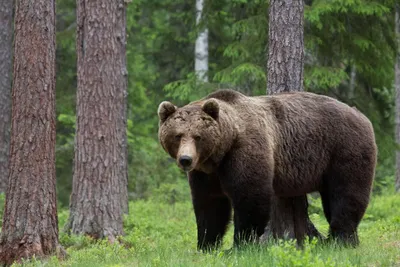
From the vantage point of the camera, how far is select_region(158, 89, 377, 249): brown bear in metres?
7.89

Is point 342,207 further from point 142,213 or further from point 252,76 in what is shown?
point 142,213

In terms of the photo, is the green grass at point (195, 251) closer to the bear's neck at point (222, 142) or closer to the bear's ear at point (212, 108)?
the bear's neck at point (222, 142)

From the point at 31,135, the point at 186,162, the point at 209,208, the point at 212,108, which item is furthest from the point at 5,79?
the point at 186,162

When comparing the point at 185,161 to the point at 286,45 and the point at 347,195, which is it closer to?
the point at 347,195

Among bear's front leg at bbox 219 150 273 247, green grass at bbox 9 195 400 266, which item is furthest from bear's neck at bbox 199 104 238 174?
green grass at bbox 9 195 400 266

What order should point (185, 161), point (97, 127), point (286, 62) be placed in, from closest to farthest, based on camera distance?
1. point (185, 161)
2. point (286, 62)
3. point (97, 127)

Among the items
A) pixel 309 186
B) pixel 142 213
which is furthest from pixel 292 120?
pixel 142 213

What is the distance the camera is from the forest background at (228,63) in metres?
15.3

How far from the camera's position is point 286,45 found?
9633 millimetres

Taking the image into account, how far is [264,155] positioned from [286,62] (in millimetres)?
1952

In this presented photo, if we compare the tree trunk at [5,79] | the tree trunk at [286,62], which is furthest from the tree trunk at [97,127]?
the tree trunk at [5,79]

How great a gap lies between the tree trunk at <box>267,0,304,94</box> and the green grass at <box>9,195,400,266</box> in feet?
7.96

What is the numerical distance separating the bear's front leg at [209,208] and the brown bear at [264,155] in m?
0.01

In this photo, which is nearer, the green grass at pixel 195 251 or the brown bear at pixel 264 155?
the green grass at pixel 195 251
